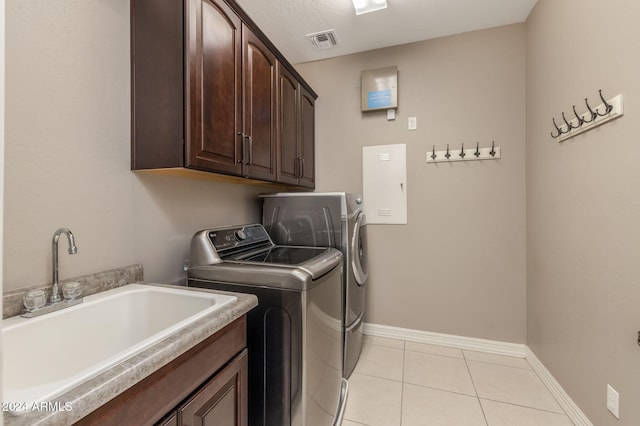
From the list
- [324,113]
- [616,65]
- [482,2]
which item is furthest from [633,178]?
[324,113]

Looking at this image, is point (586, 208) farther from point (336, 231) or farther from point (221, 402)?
point (221, 402)

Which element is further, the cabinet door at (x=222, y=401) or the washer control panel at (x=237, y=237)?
the washer control panel at (x=237, y=237)

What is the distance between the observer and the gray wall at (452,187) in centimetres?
224

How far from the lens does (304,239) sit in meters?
2.13

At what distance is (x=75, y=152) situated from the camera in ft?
3.66

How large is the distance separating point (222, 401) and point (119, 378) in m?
0.44

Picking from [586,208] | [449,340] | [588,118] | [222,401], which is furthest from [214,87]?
[449,340]

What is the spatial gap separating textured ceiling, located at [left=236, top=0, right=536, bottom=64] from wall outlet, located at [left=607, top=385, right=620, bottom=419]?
2406 mm

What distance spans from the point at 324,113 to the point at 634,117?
212cm

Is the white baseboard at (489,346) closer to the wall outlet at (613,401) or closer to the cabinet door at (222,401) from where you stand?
the wall outlet at (613,401)

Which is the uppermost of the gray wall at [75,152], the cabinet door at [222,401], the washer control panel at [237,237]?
the gray wall at [75,152]

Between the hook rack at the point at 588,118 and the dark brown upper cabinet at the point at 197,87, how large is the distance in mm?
1778

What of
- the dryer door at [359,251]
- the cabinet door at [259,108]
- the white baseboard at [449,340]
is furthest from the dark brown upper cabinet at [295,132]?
the white baseboard at [449,340]

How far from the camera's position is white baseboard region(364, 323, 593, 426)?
5.40 feet
